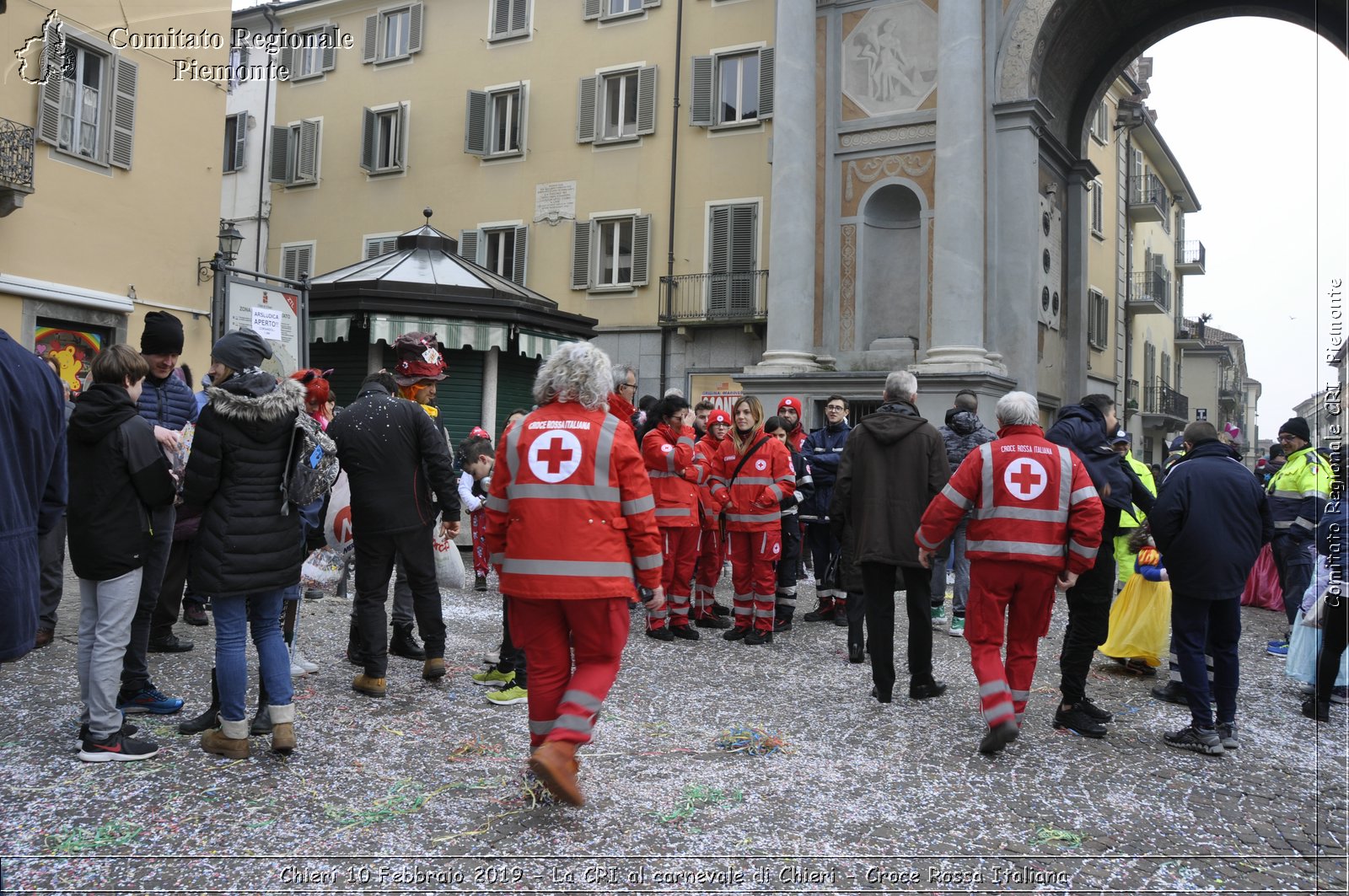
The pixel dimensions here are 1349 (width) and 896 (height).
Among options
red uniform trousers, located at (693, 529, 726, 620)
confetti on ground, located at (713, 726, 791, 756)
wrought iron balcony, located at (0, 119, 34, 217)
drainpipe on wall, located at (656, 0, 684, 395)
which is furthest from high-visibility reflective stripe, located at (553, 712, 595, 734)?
drainpipe on wall, located at (656, 0, 684, 395)

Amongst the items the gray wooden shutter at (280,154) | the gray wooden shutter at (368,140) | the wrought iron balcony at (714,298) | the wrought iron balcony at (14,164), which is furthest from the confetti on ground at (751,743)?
the gray wooden shutter at (280,154)

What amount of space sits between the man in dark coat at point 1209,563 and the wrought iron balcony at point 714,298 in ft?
52.5

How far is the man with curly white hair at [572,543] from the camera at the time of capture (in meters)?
4.24

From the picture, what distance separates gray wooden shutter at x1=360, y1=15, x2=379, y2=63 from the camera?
27516 mm

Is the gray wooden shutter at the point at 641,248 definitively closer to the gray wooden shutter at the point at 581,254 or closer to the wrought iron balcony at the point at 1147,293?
the gray wooden shutter at the point at 581,254

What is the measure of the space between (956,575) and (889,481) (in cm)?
292

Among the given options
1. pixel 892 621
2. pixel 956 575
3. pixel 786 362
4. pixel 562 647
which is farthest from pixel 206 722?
pixel 786 362

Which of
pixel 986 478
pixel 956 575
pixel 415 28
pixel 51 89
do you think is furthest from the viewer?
pixel 415 28

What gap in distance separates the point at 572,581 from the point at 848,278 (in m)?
15.1

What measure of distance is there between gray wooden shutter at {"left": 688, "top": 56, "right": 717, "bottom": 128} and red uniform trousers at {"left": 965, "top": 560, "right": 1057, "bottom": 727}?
18966 mm

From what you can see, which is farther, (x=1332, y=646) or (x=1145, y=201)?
(x=1145, y=201)

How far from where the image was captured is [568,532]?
168 inches

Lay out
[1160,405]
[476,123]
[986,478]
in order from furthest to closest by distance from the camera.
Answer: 1. [1160,405]
2. [476,123]
3. [986,478]

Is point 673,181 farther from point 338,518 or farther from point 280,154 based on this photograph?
point 338,518
